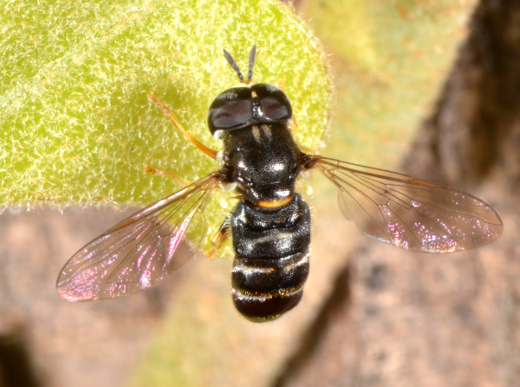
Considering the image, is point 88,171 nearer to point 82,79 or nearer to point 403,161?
point 82,79

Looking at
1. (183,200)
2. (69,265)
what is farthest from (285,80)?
(69,265)

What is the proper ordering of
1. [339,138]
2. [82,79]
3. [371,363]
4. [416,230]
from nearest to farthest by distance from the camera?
[82,79]
[416,230]
[339,138]
[371,363]

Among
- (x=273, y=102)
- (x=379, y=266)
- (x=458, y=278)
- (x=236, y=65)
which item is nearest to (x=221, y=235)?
(x=273, y=102)

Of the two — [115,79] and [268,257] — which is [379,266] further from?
[115,79]

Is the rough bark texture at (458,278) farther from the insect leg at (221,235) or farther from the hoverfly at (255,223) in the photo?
the insect leg at (221,235)

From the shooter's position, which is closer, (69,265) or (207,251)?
(69,265)

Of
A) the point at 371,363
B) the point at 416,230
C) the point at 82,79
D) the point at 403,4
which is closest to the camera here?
the point at 82,79

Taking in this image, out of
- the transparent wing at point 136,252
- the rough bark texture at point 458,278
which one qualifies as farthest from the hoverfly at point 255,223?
the rough bark texture at point 458,278
